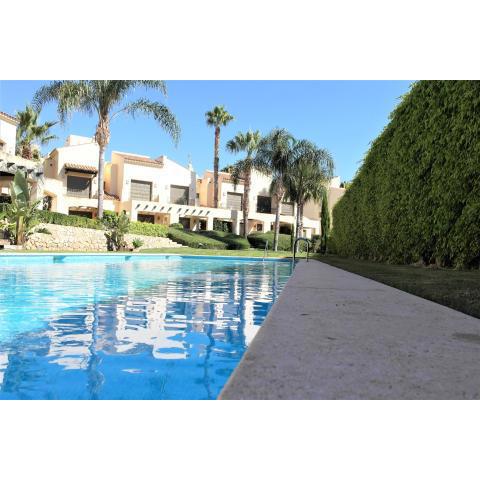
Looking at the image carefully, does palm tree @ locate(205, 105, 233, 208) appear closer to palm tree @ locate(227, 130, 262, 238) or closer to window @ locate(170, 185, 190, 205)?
palm tree @ locate(227, 130, 262, 238)

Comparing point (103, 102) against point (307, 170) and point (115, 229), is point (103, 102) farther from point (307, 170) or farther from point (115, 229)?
point (307, 170)

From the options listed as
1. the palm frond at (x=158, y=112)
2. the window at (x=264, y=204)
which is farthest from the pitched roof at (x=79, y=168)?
the window at (x=264, y=204)

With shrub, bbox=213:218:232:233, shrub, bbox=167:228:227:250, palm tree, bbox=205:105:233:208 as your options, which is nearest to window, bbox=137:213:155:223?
shrub, bbox=213:218:232:233


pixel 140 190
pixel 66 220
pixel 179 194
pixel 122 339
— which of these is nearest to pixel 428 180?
pixel 122 339

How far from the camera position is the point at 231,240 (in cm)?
3762

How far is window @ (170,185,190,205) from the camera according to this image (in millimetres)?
44562

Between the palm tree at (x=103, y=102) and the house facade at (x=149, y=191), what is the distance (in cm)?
841

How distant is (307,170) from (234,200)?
1613cm
